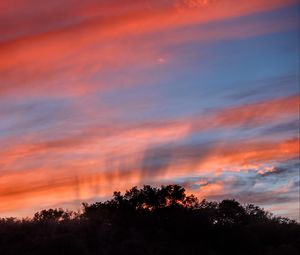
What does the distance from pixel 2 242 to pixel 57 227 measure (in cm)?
316

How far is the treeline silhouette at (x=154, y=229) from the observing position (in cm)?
3044

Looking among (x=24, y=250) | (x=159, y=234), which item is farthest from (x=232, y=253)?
(x=24, y=250)

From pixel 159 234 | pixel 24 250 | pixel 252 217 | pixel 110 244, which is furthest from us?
pixel 252 217

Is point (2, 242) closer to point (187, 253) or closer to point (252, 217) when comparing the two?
point (187, 253)

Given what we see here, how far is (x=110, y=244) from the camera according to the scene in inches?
1233

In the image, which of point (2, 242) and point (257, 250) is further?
point (257, 250)

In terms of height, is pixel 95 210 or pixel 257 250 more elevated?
pixel 95 210

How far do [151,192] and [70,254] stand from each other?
32.0 feet

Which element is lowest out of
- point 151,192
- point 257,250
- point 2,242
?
point 257,250

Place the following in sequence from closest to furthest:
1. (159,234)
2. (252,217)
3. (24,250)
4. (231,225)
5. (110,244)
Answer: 1. (24,250)
2. (110,244)
3. (159,234)
4. (231,225)
5. (252,217)

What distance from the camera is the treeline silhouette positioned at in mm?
30444

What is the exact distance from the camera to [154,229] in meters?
34.8

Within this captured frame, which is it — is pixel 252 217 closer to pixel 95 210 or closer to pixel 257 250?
pixel 257 250

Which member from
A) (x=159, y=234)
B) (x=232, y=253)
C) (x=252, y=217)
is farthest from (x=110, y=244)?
(x=252, y=217)
